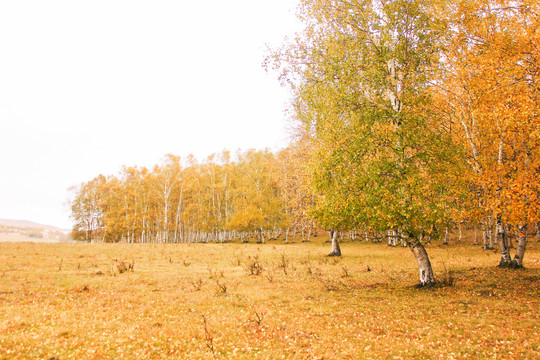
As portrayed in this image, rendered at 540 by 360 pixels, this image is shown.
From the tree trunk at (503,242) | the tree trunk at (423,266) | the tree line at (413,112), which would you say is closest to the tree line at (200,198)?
the tree trunk at (503,242)

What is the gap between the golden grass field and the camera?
27.0ft

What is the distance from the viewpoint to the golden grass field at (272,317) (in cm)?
824

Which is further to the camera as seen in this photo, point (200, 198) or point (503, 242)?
point (200, 198)

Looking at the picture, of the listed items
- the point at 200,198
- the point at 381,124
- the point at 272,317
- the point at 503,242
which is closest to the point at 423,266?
the point at 381,124

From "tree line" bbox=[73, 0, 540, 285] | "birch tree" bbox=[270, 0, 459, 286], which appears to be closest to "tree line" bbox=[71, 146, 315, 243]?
"tree line" bbox=[73, 0, 540, 285]

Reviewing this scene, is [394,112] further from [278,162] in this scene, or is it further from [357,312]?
[278,162]

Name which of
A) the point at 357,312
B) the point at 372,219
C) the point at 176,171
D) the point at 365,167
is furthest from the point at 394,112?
the point at 176,171

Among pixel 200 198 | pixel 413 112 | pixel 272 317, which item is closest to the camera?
pixel 272 317

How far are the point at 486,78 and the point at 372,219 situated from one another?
25.8 ft

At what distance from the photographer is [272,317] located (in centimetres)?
1130

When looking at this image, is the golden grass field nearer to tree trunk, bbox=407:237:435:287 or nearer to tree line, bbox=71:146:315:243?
tree trunk, bbox=407:237:435:287

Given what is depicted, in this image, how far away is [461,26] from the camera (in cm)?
1722

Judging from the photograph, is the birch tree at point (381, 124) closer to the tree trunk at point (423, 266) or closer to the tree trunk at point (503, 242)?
the tree trunk at point (423, 266)

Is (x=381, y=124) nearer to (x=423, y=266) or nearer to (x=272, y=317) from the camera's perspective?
(x=423, y=266)
